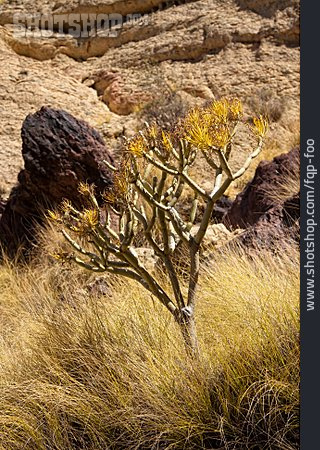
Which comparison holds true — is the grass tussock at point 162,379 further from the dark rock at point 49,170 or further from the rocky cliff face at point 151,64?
the rocky cliff face at point 151,64

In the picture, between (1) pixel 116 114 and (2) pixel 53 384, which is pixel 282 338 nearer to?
(2) pixel 53 384

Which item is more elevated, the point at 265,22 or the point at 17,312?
the point at 265,22

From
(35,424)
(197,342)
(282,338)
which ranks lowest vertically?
(35,424)

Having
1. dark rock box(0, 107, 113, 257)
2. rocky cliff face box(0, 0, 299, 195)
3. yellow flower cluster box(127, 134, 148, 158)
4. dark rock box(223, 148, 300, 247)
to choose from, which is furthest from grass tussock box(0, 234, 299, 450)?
rocky cliff face box(0, 0, 299, 195)

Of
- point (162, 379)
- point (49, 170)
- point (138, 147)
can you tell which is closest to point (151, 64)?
point (49, 170)

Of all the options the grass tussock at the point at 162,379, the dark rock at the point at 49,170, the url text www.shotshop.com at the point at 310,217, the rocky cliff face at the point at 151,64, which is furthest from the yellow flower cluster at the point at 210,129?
the rocky cliff face at the point at 151,64

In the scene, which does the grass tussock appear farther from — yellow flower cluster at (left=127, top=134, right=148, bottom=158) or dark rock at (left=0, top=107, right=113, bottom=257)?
dark rock at (left=0, top=107, right=113, bottom=257)

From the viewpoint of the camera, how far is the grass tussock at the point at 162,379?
6.46 feet

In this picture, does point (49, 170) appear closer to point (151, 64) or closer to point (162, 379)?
point (162, 379)

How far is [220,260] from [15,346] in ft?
5.34

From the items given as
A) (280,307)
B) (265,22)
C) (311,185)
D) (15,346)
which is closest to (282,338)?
(280,307)

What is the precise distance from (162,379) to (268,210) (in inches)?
112

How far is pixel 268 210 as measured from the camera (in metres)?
4.72

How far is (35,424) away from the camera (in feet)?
7.31
